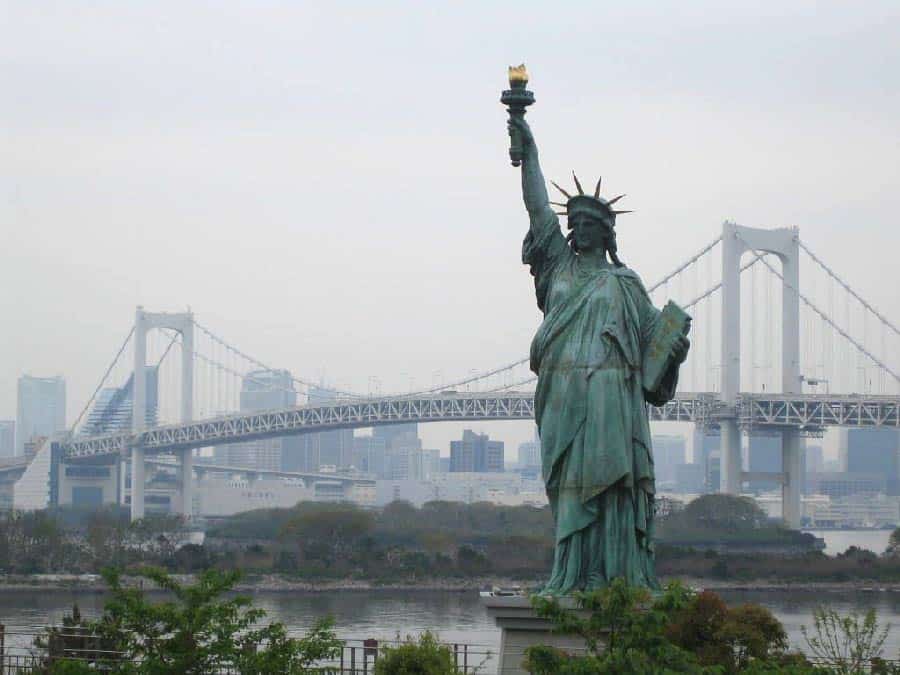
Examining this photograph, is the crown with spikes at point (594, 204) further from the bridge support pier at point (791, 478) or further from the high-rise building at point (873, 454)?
the high-rise building at point (873, 454)

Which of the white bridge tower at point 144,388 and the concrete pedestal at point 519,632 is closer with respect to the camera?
the concrete pedestal at point 519,632

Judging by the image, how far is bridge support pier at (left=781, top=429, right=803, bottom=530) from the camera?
58.4 metres

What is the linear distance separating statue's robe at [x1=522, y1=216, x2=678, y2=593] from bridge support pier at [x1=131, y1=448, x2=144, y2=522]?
2413 inches

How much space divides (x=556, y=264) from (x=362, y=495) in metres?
107

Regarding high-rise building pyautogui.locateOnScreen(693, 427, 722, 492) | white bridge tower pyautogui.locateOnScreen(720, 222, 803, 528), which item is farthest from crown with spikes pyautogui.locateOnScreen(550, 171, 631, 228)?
high-rise building pyautogui.locateOnScreen(693, 427, 722, 492)

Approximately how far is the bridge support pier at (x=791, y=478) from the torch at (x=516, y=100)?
161 ft

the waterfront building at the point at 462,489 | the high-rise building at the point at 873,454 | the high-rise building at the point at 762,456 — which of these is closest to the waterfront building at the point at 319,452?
the waterfront building at the point at 462,489

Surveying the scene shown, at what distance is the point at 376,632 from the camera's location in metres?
31.0

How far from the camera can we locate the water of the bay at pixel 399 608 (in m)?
31.2

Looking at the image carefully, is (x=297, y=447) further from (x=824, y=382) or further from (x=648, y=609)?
(x=648, y=609)

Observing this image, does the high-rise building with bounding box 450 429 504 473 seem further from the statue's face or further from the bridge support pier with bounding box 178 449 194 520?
the statue's face

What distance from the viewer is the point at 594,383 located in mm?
9391

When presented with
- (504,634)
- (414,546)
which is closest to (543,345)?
(504,634)

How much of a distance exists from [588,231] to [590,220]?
0.19 feet
